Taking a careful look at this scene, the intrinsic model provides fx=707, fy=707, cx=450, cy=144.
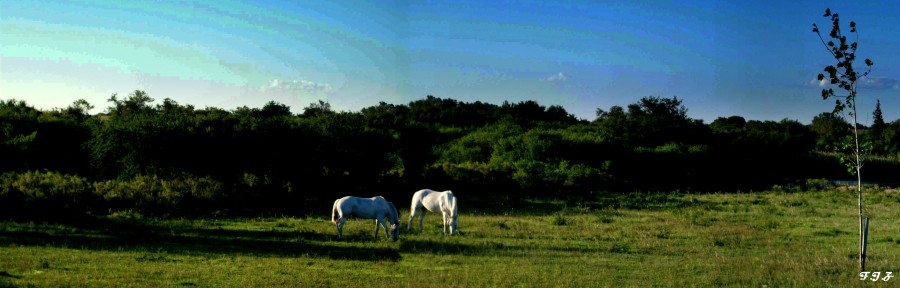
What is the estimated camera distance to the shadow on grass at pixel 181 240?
17.6 meters

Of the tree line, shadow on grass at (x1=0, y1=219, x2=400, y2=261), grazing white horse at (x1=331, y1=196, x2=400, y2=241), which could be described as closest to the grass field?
shadow on grass at (x1=0, y1=219, x2=400, y2=261)

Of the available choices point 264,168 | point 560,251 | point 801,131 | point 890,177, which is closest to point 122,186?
point 264,168

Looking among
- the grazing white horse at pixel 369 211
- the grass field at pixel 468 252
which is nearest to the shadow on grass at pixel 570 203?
the grass field at pixel 468 252

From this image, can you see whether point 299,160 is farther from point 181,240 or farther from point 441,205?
point 181,240

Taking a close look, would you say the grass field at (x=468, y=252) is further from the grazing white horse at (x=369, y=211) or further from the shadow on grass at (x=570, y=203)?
the shadow on grass at (x=570, y=203)

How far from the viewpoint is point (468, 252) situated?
17703mm

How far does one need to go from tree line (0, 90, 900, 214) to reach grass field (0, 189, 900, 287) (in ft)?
11.0

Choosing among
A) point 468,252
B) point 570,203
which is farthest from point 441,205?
point 570,203

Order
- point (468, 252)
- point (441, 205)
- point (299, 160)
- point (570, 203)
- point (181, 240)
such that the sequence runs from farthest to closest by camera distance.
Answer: point (299, 160) → point (570, 203) → point (441, 205) → point (181, 240) → point (468, 252)

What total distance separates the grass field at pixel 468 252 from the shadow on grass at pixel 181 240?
0.03 meters

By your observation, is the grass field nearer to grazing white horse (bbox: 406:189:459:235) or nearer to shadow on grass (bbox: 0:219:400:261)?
→ shadow on grass (bbox: 0:219:400:261)

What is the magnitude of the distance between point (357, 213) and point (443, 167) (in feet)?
81.4

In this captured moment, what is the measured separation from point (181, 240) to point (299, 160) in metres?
18.5

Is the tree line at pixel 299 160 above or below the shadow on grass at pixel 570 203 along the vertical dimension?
above
